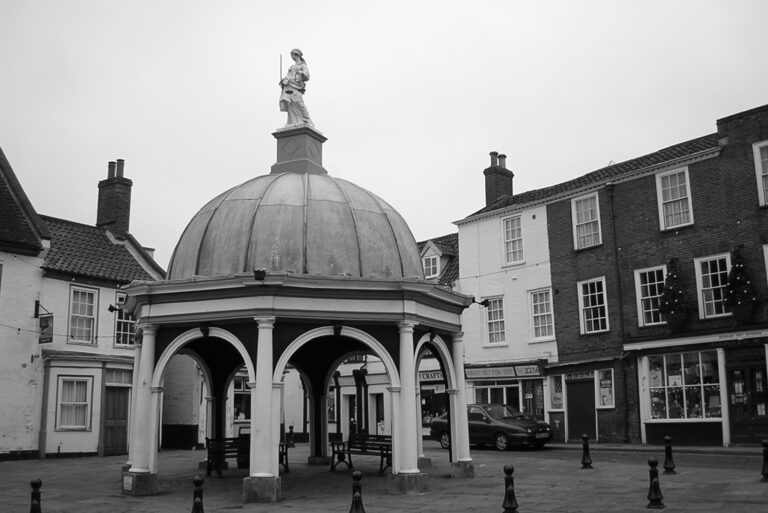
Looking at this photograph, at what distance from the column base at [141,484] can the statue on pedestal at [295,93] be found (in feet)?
31.0

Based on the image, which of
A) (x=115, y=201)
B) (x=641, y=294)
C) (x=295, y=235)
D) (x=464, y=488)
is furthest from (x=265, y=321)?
(x=115, y=201)

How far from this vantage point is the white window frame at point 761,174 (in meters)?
25.7

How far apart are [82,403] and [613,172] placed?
23.0 metres

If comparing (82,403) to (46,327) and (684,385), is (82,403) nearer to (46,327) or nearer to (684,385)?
(46,327)

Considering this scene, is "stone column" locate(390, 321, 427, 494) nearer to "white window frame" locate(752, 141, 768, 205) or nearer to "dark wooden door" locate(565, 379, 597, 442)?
"white window frame" locate(752, 141, 768, 205)

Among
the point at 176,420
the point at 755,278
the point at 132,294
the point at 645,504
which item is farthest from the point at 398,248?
the point at 176,420

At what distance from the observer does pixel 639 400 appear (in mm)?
28297

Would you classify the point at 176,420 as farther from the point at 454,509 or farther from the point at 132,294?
the point at 454,509

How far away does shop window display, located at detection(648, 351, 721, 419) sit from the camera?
26672mm

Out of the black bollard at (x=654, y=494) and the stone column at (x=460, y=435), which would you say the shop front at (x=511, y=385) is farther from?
the black bollard at (x=654, y=494)

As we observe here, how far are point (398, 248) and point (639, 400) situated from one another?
583 inches

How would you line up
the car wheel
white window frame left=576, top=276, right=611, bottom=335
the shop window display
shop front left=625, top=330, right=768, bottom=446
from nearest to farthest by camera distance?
shop front left=625, top=330, right=768, bottom=446, the shop window display, the car wheel, white window frame left=576, top=276, right=611, bottom=335

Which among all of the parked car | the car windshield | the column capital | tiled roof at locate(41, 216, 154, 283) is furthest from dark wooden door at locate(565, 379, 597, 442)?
tiled roof at locate(41, 216, 154, 283)

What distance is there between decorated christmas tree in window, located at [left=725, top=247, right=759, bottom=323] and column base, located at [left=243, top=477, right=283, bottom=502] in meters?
17.3
